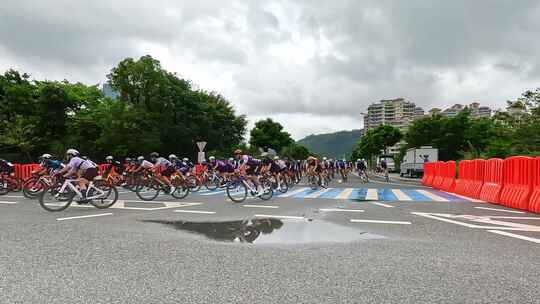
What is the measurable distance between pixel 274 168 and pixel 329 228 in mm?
8717

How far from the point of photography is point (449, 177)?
19641mm

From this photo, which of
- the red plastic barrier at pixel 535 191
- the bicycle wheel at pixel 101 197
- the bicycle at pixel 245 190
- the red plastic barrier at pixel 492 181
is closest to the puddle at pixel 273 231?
the bicycle wheel at pixel 101 197

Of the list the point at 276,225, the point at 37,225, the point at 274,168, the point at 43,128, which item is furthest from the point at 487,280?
the point at 43,128

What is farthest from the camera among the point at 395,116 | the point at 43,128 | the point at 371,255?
the point at 395,116

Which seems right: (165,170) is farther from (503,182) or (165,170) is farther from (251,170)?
(503,182)

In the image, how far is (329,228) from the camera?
763 cm

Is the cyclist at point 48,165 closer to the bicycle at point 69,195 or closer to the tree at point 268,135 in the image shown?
the bicycle at point 69,195

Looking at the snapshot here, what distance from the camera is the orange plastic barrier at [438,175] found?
2125 cm

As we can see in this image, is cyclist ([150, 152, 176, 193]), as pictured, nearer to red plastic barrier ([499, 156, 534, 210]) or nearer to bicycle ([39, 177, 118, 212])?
bicycle ([39, 177, 118, 212])

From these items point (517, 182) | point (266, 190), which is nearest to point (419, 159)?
point (517, 182)

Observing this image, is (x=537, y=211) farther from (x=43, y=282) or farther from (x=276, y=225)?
(x=43, y=282)

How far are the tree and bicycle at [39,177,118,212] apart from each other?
79.4 metres

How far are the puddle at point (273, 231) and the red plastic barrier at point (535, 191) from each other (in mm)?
6124

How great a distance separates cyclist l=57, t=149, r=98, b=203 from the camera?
10.9m
